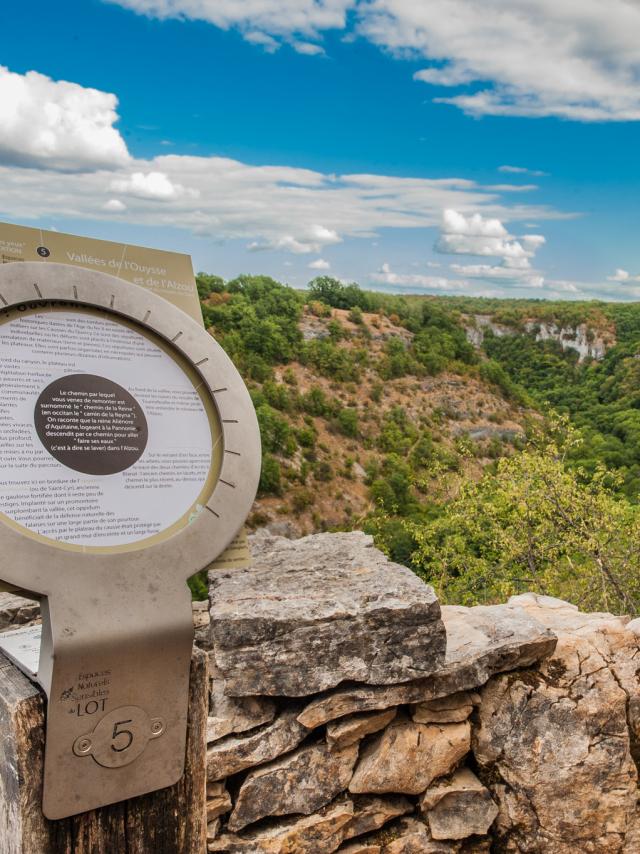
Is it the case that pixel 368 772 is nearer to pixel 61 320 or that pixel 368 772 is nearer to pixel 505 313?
pixel 61 320

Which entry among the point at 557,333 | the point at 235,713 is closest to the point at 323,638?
the point at 235,713

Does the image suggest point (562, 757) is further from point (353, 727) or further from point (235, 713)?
point (235, 713)

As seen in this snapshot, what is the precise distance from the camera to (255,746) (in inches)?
144

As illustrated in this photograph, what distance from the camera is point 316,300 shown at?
55219 millimetres

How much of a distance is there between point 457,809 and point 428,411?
43513mm

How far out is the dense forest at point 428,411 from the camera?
37.6ft

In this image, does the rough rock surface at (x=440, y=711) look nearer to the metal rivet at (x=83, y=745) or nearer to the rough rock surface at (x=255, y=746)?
the rough rock surface at (x=255, y=746)

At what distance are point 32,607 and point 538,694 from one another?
302 centimetres

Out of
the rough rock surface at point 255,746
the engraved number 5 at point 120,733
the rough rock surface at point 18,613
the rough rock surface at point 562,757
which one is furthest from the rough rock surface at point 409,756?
the engraved number 5 at point 120,733

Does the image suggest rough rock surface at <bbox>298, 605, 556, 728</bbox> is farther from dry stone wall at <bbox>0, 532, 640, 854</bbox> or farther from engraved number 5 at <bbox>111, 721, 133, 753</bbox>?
engraved number 5 at <bbox>111, 721, 133, 753</bbox>

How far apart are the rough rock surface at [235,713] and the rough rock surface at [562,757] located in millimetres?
1301

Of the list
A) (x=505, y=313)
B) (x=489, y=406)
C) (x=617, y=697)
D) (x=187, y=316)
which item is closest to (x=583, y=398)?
(x=489, y=406)

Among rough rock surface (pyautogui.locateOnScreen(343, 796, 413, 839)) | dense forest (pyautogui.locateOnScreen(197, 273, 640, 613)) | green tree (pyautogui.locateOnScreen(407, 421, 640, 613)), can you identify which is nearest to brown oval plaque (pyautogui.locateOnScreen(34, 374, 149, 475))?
rough rock surface (pyautogui.locateOnScreen(343, 796, 413, 839))

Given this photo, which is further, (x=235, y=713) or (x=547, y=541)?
(x=547, y=541)
